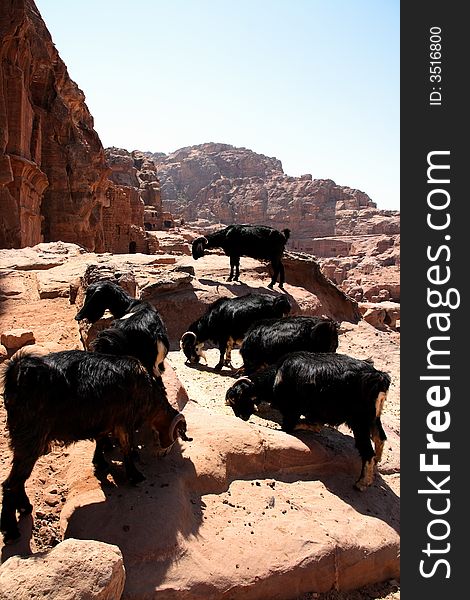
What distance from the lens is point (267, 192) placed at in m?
102

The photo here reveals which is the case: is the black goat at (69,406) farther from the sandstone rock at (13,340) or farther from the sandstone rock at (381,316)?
the sandstone rock at (381,316)

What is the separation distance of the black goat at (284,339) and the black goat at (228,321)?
982 millimetres

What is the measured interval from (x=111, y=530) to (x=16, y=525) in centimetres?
71

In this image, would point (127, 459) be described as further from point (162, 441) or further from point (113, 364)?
point (113, 364)

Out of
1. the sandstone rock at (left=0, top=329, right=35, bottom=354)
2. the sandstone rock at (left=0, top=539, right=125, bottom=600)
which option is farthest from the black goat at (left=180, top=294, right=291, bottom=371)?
the sandstone rock at (left=0, top=539, right=125, bottom=600)

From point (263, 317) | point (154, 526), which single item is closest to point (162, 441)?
point (154, 526)

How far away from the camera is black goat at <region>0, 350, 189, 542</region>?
3.84 m

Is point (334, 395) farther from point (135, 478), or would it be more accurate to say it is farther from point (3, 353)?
point (3, 353)

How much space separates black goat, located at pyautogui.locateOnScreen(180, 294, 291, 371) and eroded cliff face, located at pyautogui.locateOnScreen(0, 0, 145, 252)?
13.7 m

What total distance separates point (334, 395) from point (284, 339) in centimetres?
212

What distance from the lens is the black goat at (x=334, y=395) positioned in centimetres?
564

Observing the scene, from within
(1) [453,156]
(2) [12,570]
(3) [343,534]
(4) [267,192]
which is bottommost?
(3) [343,534]

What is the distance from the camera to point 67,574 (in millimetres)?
3025

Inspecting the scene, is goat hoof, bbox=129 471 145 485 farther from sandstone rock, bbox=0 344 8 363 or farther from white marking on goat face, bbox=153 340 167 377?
sandstone rock, bbox=0 344 8 363
